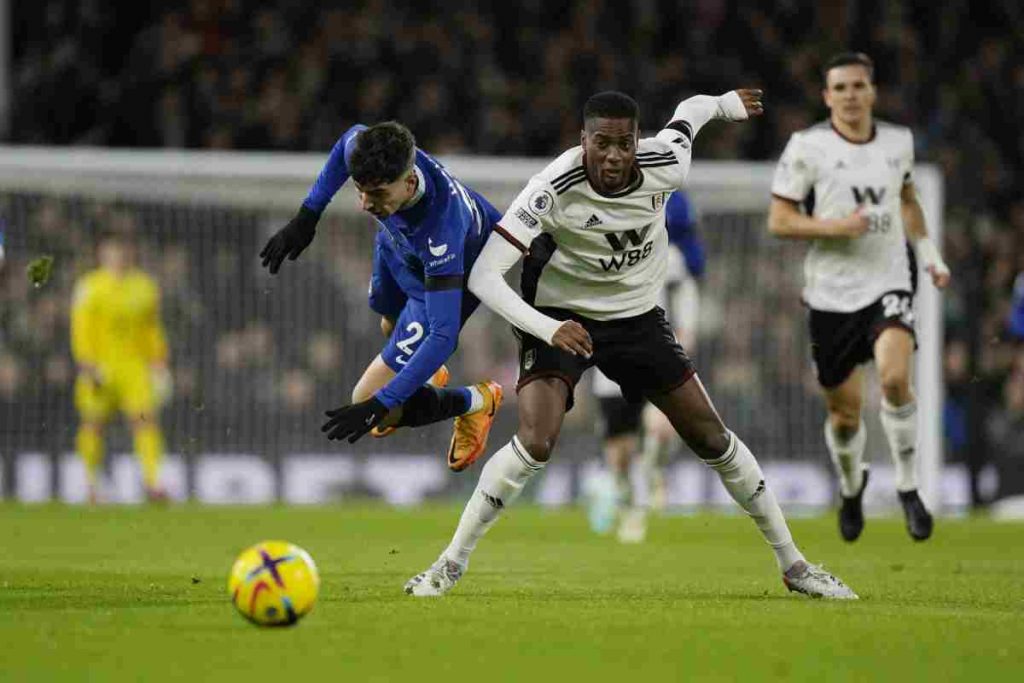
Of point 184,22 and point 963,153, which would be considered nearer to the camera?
point 963,153

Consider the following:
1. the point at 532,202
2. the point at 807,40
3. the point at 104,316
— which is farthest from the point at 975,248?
the point at 532,202

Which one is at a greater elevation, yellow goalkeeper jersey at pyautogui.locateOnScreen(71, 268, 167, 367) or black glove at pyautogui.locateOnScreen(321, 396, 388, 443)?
black glove at pyautogui.locateOnScreen(321, 396, 388, 443)

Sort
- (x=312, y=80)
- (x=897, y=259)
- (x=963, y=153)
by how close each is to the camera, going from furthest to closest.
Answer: (x=312, y=80), (x=963, y=153), (x=897, y=259)

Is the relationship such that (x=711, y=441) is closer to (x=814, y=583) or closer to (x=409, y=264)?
(x=814, y=583)

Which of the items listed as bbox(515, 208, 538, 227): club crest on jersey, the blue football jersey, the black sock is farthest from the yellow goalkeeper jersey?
bbox(515, 208, 538, 227): club crest on jersey

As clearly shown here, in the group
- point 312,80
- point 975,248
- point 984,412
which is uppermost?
point 312,80

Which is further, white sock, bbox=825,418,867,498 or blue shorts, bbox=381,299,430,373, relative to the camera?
white sock, bbox=825,418,867,498

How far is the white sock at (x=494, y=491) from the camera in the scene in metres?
7.64

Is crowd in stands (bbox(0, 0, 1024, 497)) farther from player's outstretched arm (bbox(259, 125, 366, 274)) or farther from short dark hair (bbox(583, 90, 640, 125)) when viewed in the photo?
short dark hair (bbox(583, 90, 640, 125))

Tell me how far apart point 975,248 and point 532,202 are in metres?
11.7

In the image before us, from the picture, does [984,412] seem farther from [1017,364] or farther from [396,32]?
[396,32]

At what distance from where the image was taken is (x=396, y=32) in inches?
835

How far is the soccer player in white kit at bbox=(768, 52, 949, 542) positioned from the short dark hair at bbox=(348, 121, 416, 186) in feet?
12.3

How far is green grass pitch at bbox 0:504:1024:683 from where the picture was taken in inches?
221
